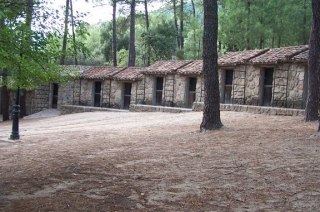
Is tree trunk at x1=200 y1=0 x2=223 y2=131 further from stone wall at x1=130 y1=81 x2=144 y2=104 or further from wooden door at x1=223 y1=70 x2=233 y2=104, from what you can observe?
stone wall at x1=130 y1=81 x2=144 y2=104

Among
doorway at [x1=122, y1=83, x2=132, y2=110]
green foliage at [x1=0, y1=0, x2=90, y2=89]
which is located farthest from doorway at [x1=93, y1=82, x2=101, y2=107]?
green foliage at [x1=0, y1=0, x2=90, y2=89]

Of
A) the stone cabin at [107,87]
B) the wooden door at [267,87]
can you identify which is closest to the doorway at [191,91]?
the stone cabin at [107,87]

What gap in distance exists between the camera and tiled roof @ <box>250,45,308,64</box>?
16322 millimetres

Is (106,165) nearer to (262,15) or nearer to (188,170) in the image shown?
(188,170)

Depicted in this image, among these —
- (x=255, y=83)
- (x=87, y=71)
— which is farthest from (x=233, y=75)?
(x=87, y=71)

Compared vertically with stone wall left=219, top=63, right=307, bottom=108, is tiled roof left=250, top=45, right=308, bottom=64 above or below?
above

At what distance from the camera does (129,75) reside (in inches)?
947

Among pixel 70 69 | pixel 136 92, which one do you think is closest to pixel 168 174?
pixel 70 69

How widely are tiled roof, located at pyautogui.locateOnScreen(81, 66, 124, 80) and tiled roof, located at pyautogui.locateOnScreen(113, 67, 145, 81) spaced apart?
54 cm

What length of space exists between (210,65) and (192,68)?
31.2ft

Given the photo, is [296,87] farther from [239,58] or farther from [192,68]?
[192,68]

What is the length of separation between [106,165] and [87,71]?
2049 cm

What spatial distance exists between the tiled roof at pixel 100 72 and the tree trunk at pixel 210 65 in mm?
14042

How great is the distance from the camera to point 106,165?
702cm
